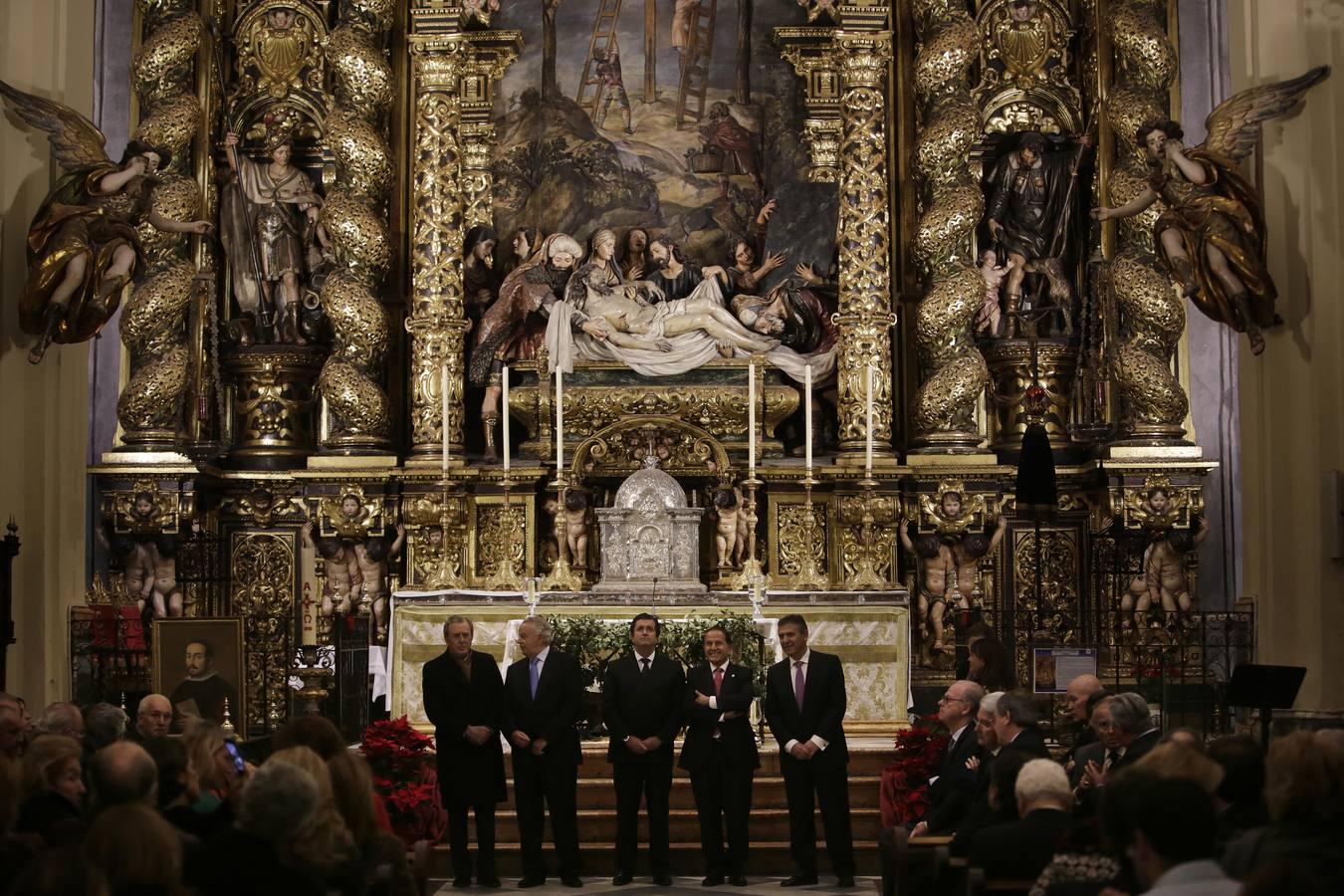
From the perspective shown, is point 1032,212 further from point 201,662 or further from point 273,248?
point 201,662

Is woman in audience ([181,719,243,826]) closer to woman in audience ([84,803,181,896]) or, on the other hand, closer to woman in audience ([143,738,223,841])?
woman in audience ([143,738,223,841])

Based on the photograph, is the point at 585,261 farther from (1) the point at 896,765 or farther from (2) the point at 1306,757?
(2) the point at 1306,757

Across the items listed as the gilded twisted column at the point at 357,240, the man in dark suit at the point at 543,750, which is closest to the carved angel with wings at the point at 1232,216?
the man in dark suit at the point at 543,750

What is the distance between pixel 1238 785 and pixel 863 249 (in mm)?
10951

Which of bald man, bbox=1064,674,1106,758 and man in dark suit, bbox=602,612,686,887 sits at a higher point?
bald man, bbox=1064,674,1106,758

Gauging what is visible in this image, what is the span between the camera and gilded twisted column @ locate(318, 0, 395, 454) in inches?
698

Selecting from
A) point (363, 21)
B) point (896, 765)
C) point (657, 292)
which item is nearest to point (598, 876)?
→ point (896, 765)

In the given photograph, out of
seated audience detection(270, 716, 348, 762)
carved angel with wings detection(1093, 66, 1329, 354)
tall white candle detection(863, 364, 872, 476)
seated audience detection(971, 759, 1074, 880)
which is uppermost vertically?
carved angel with wings detection(1093, 66, 1329, 354)

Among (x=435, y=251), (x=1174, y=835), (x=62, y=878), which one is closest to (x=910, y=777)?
(x=1174, y=835)

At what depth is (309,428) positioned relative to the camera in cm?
1856

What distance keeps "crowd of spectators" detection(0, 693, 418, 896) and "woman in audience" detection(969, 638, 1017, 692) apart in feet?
17.0

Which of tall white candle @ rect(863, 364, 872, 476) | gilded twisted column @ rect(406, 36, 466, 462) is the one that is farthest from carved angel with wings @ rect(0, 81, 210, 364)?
tall white candle @ rect(863, 364, 872, 476)

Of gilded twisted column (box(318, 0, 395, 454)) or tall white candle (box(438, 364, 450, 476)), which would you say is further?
gilded twisted column (box(318, 0, 395, 454))

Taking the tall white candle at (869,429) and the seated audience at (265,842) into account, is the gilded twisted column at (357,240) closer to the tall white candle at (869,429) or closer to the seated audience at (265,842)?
the tall white candle at (869,429)
